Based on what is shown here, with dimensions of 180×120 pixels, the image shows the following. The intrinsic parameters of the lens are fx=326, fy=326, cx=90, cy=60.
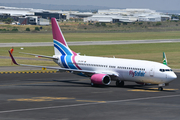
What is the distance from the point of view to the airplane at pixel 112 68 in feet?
160

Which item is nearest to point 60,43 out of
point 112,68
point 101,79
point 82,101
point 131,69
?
point 112,68

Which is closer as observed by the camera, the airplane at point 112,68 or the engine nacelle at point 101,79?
the airplane at point 112,68

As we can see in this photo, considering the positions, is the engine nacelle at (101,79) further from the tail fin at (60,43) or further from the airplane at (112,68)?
the tail fin at (60,43)

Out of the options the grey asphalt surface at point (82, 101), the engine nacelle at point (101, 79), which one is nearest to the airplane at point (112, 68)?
the engine nacelle at point (101, 79)

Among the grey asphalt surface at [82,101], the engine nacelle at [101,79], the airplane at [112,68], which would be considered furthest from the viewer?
the engine nacelle at [101,79]

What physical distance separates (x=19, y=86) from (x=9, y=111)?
2007 cm

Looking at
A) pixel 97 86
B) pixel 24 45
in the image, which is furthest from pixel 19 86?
pixel 24 45

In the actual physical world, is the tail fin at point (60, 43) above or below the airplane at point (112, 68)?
above

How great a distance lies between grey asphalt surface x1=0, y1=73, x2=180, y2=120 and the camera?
32.3 metres

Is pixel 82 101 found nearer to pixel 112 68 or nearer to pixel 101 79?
pixel 101 79

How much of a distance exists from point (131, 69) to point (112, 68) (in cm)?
372

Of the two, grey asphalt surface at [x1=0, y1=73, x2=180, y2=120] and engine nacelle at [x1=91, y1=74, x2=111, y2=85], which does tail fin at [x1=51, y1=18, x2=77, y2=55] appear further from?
engine nacelle at [x1=91, y1=74, x2=111, y2=85]

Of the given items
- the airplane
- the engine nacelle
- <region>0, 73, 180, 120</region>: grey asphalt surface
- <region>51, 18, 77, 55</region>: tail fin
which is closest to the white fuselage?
the airplane

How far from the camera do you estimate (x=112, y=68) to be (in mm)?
53406
